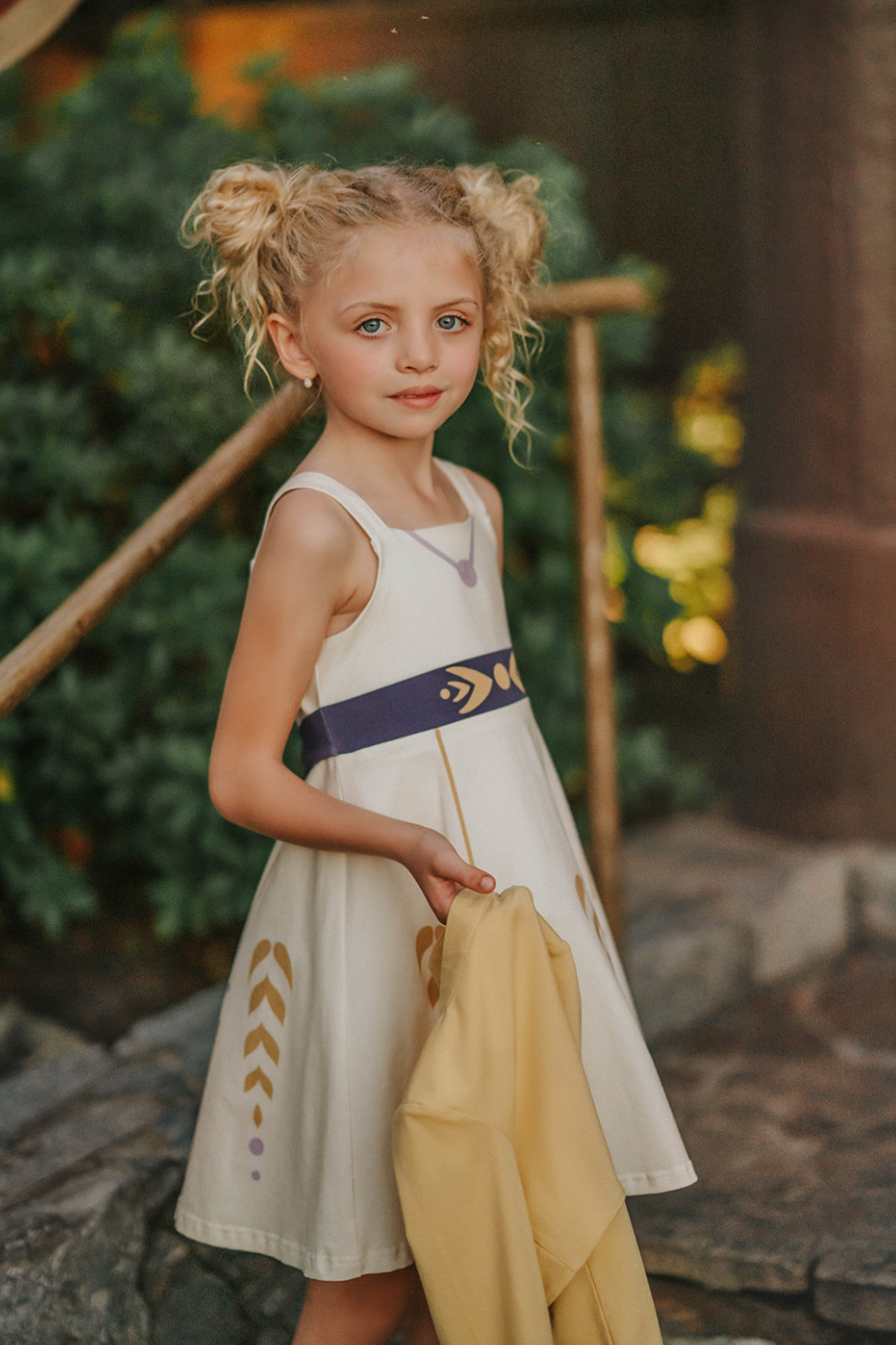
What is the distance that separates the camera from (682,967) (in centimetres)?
272

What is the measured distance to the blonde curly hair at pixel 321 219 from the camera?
4.58 ft

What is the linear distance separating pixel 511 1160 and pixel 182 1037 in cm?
124

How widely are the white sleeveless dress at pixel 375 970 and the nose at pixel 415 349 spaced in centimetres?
16

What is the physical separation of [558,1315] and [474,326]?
3.58 feet

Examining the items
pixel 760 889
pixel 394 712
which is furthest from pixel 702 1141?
pixel 394 712

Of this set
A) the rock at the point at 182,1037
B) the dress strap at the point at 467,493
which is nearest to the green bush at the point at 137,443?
the rock at the point at 182,1037

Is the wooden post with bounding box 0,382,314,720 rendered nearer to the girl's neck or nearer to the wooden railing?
the wooden railing

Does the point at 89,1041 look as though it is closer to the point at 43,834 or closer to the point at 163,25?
the point at 43,834

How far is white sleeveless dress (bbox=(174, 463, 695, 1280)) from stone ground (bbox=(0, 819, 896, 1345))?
0.37 meters

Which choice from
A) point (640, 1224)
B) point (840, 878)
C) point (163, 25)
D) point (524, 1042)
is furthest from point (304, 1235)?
point (163, 25)

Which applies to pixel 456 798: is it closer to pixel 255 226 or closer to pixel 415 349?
pixel 415 349

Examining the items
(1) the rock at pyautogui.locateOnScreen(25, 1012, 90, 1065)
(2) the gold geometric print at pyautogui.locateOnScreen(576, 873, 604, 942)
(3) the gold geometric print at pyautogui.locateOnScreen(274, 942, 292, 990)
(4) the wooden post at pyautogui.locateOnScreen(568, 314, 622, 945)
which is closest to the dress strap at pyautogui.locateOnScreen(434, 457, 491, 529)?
(2) the gold geometric print at pyautogui.locateOnScreen(576, 873, 604, 942)

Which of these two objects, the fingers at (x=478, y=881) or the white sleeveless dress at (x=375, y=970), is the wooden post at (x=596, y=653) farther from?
the fingers at (x=478, y=881)

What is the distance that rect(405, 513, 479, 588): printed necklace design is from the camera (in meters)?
1.49
